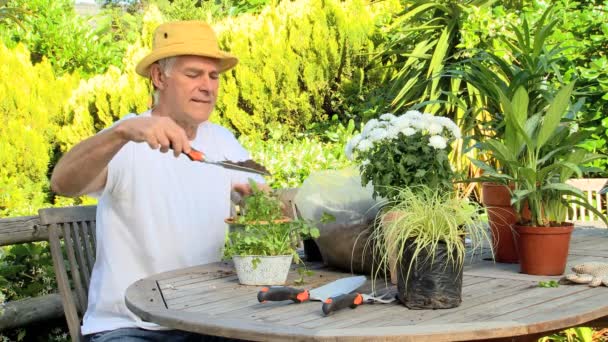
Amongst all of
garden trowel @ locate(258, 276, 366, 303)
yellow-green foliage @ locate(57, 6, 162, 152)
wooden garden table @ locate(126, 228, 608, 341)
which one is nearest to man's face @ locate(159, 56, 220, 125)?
wooden garden table @ locate(126, 228, 608, 341)

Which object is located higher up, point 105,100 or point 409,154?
point 105,100

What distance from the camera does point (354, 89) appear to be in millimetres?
8617

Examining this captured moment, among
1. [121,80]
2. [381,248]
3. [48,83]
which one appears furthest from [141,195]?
[48,83]

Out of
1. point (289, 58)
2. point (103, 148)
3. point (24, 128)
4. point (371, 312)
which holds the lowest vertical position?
point (371, 312)

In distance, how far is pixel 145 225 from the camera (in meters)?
2.57

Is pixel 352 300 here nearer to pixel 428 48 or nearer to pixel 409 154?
pixel 409 154

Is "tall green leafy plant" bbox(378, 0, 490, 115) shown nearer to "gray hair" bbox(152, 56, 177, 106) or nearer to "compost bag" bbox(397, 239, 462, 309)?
"gray hair" bbox(152, 56, 177, 106)

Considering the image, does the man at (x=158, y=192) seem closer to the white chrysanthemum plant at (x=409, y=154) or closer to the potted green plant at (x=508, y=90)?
the white chrysanthemum plant at (x=409, y=154)

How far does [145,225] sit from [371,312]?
97cm

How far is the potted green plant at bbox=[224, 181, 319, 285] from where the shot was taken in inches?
86.3

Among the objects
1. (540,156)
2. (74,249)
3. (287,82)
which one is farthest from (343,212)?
(287,82)

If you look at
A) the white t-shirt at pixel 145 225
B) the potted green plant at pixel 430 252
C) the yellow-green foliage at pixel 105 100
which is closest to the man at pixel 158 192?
the white t-shirt at pixel 145 225

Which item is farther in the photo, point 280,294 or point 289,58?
point 289,58

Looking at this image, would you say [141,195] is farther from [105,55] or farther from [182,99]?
[105,55]
